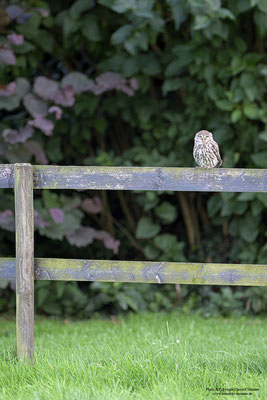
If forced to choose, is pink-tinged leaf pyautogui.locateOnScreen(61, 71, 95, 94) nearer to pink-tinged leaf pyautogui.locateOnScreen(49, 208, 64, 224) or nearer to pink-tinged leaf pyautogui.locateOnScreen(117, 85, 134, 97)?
A: pink-tinged leaf pyautogui.locateOnScreen(117, 85, 134, 97)

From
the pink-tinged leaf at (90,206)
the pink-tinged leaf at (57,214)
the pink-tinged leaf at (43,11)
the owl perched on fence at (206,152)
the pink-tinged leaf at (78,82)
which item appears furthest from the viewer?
the pink-tinged leaf at (90,206)

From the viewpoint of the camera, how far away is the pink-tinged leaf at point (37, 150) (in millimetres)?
5812

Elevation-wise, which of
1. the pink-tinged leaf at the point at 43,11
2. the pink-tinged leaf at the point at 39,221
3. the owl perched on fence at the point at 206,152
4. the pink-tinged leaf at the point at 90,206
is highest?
the pink-tinged leaf at the point at 43,11

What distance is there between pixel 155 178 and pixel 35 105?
101 inches

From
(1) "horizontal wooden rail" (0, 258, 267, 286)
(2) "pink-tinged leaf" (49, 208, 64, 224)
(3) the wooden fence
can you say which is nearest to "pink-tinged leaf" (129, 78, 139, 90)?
(2) "pink-tinged leaf" (49, 208, 64, 224)

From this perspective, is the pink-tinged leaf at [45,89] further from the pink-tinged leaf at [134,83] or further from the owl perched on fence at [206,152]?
the owl perched on fence at [206,152]

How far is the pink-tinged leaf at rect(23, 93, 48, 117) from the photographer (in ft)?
18.5

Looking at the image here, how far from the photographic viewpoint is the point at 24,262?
3.49 meters

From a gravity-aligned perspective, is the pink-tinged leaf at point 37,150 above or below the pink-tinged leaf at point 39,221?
above

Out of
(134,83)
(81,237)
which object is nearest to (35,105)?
(134,83)

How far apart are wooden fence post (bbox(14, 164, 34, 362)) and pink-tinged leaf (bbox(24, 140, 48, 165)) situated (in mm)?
2328

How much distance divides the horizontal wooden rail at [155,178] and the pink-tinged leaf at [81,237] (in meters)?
2.36

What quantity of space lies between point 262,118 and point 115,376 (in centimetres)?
318

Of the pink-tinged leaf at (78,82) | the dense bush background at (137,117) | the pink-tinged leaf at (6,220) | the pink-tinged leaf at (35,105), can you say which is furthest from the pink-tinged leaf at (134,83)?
the pink-tinged leaf at (6,220)
